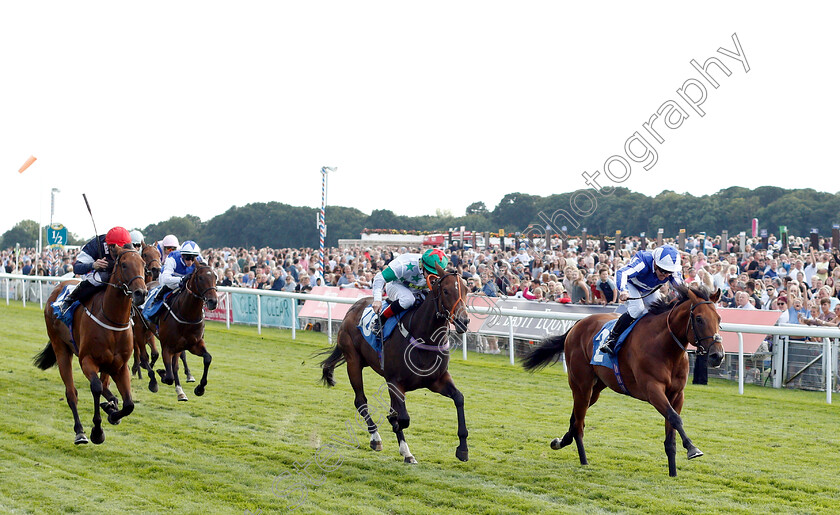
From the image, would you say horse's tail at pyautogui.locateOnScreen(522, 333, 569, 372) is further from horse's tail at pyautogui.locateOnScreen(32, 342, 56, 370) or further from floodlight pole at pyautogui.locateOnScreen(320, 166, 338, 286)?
floodlight pole at pyautogui.locateOnScreen(320, 166, 338, 286)

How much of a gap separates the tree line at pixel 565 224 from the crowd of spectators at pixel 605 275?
374 cm

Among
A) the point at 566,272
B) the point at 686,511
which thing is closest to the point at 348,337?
the point at 686,511

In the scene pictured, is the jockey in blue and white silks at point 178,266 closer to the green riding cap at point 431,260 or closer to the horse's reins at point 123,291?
the horse's reins at point 123,291

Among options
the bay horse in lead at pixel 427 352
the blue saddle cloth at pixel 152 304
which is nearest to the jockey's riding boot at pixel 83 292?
the blue saddle cloth at pixel 152 304

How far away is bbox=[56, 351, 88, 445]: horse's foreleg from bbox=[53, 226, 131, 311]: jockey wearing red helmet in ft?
1.69

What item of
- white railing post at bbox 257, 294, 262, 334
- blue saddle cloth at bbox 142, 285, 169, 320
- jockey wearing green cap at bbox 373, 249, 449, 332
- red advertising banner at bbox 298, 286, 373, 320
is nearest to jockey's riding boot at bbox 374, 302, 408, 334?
jockey wearing green cap at bbox 373, 249, 449, 332

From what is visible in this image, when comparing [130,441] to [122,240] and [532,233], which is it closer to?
[122,240]

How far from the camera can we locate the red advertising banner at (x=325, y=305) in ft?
45.9

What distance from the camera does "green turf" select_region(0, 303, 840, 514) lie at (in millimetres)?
4773

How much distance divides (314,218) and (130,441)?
133ft

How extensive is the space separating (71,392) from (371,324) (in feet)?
8.06

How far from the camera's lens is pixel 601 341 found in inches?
229

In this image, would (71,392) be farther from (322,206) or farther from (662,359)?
(322,206)

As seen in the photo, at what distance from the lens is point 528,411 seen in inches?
314
